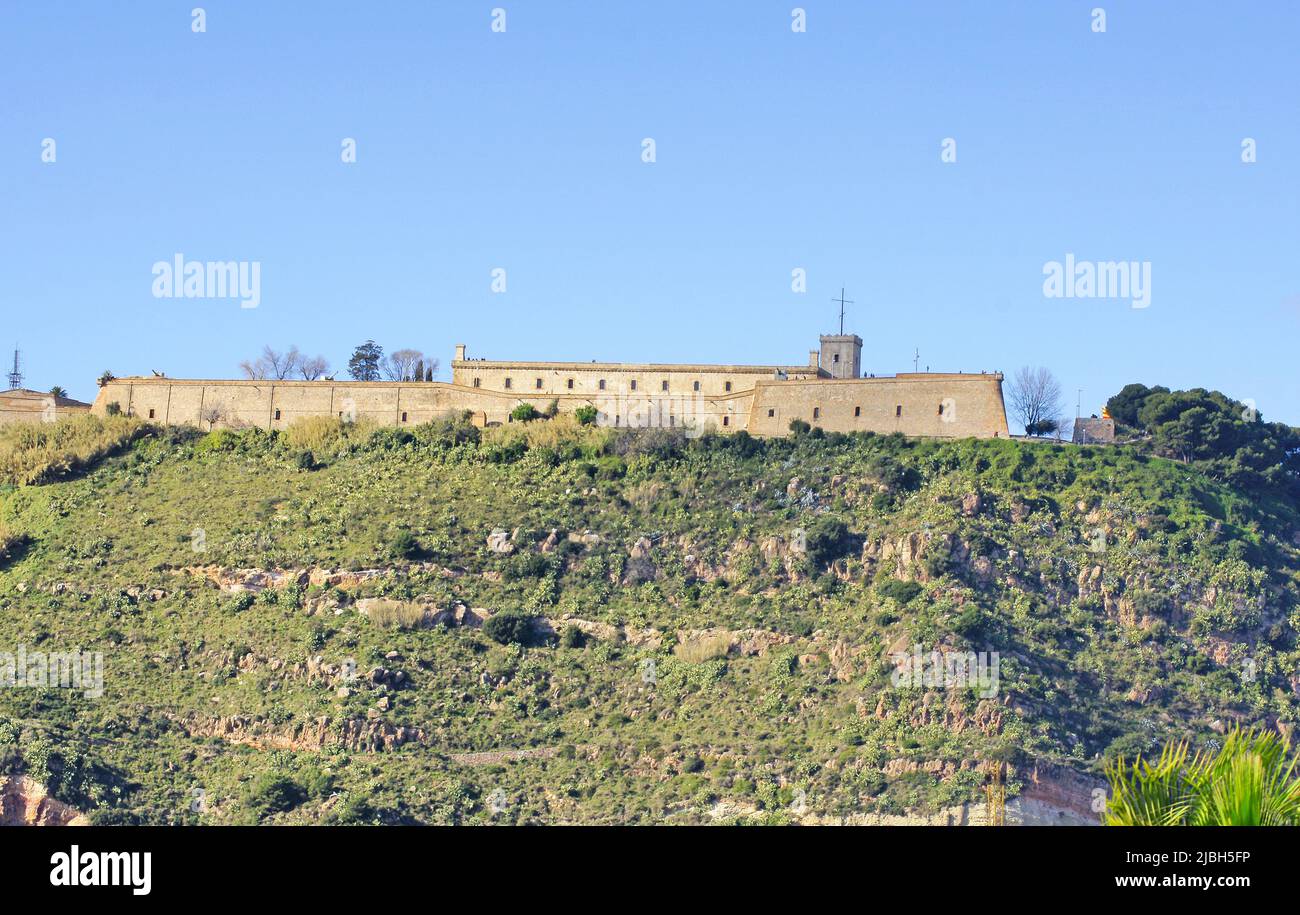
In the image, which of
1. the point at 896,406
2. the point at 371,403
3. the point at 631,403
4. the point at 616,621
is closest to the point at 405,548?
the point at 616,621

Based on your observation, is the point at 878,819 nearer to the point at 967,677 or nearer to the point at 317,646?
the point at 967,677

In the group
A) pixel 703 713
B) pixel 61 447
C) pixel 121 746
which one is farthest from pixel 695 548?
pixel 61 447

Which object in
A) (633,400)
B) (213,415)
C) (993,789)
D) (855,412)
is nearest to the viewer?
(993,789)

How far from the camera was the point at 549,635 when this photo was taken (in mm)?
65062

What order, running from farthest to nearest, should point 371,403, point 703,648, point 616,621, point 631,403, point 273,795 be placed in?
point 371,403
point 631,403
point 616,621
point 703,648
point 273,795

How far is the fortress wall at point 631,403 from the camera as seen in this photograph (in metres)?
74.1

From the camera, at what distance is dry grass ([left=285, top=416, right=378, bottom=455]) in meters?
76.6

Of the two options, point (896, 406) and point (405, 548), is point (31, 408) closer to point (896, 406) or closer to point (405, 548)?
point (405, 548)

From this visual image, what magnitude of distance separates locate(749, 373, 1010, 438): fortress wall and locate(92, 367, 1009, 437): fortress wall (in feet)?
0.12

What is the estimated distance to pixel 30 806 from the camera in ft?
176

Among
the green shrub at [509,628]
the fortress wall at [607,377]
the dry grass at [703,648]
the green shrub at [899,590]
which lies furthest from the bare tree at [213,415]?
the green shrub at [899,590]

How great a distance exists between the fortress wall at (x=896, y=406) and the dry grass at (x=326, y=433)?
1441 cm

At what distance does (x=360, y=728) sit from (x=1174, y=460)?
31.4m

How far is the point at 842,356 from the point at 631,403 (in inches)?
326
